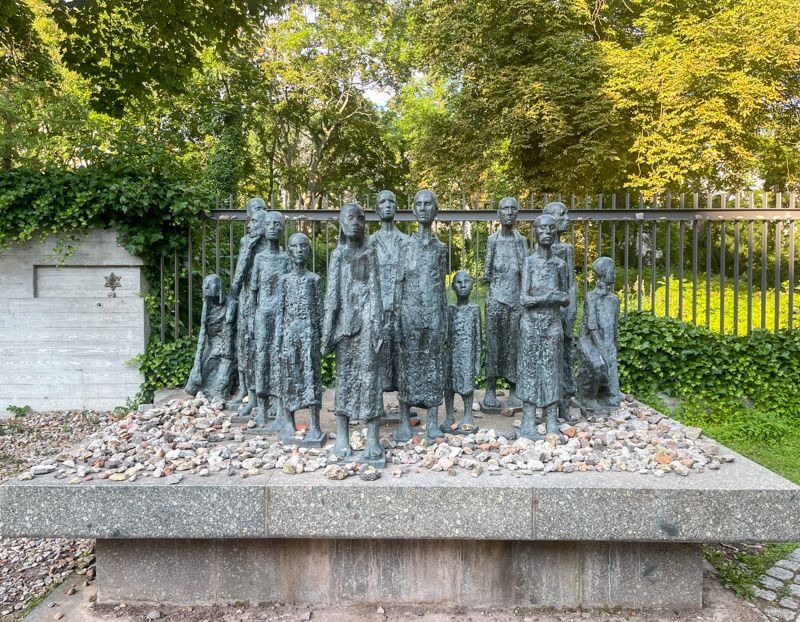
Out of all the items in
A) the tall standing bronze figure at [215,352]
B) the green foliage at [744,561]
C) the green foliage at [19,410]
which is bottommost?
the green foliage at [744,561]

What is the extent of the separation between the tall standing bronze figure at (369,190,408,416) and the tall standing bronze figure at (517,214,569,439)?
3.30 ft

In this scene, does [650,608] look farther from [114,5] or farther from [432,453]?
[114,5]

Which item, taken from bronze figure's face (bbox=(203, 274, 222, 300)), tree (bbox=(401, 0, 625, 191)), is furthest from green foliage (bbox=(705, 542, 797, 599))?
tree (bbox=(401, 0, 625, 191))

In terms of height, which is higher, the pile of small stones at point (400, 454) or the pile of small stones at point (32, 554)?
the pile of small stones at point (400, 454)

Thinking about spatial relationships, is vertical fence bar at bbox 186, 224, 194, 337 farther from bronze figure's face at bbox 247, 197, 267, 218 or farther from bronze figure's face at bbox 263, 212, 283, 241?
bronze figure's face at bbox 263, 212, 283, 241

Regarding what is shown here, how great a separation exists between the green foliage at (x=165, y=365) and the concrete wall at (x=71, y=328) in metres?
0.17

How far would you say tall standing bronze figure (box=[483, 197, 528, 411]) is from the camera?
511 cm

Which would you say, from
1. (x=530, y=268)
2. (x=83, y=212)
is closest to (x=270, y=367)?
(x=530, y=268)

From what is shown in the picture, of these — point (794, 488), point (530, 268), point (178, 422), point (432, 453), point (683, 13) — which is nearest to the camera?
point (794, 488)

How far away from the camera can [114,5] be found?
27.1 feet

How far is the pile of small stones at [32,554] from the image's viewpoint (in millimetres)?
3797

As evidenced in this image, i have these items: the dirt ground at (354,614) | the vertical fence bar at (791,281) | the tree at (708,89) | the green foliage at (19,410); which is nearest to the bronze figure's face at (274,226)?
the dirt ground at (354,614)

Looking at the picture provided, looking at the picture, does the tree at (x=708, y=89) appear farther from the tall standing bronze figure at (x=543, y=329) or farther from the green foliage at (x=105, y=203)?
the green foliage at (x=105, y=203)

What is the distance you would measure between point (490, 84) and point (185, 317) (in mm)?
9013
